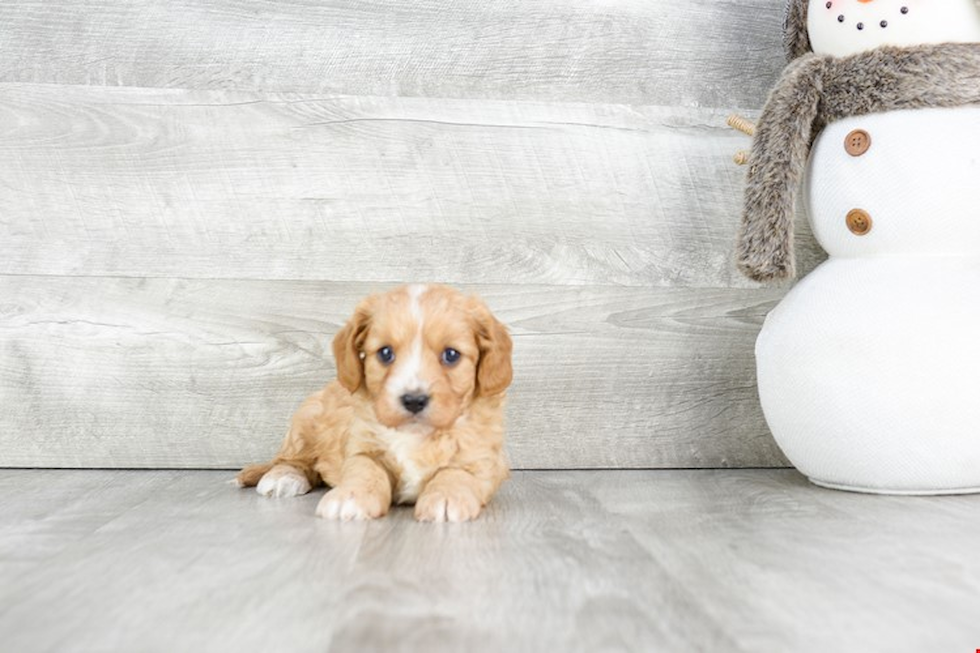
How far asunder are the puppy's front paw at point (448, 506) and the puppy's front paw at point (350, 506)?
0.22 feet

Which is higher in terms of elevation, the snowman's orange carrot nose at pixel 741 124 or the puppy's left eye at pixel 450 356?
the snowman's orange carrot nose at pixel 741 124

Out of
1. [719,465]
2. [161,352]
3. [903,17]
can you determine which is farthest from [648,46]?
[161,352]

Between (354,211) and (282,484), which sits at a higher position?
(354,211)

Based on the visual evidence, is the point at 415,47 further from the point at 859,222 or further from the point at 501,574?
the point at 501,574

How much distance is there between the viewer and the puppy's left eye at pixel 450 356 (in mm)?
1486

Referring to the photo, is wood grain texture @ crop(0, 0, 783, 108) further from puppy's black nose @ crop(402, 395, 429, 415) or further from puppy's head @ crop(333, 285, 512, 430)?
puppy's black nose @ crop(402, 395, 429, 415)

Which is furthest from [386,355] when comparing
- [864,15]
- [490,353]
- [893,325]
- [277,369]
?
[864,15]

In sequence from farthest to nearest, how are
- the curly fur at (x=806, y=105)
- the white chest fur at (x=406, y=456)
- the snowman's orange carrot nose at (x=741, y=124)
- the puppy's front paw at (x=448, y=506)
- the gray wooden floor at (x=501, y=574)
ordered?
the snowman's orange carrot nose at (x=741, y=124), the curly fur at (x=806, y=105), the white chest fur at (x=406, y=456), the puppy's front paw at (x=448, y=506), the gray wooden floor at (x=501, y=574)

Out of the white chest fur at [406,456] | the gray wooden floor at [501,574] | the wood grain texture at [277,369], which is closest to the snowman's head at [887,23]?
the wood grain texture at [277,369]

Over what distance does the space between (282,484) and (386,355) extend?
14.2 inches

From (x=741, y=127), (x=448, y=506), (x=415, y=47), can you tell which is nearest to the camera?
(x=448, y=506)

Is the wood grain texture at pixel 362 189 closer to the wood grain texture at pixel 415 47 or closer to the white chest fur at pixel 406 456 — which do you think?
the wood grain texture at pixel 415 47

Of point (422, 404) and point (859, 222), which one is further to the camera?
point (859, 222)

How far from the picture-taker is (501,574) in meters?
1.13
